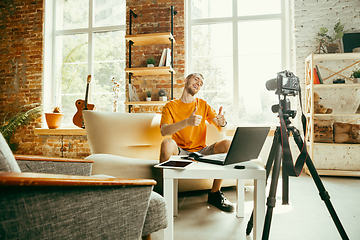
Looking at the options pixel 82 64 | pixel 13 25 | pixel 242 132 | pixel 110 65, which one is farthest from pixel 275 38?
pixel 13 25

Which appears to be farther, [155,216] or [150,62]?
[150,62]

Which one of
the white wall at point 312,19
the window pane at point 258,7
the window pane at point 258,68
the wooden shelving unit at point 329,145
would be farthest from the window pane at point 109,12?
the wooden shelving unit at point 329,145

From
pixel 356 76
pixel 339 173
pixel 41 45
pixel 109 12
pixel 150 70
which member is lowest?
pixel 339 173

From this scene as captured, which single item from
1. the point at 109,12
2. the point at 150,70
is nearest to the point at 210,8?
the point at 150,70

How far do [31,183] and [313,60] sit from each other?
3.52m

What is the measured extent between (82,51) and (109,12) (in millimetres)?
896

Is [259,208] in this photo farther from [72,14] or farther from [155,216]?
[72,14]

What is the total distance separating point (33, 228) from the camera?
0.58m

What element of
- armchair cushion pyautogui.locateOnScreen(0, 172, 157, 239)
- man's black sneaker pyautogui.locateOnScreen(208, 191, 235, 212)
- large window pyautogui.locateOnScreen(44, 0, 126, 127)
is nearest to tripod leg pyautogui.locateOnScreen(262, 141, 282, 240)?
armchair cushion pyautogui.locateOnScreen(0, 172, 157, 239)

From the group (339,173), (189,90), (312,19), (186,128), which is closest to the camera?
(186,128)

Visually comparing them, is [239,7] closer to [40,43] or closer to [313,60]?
[313,60]

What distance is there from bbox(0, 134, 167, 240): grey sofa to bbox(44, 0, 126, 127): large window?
3406 millimetres

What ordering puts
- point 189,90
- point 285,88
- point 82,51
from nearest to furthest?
point 285,88
point 189,90
point 82,51

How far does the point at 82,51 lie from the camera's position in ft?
14.0
